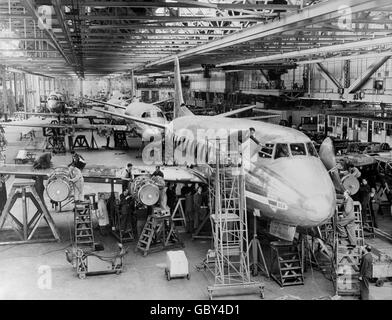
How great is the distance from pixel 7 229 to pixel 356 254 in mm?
15430

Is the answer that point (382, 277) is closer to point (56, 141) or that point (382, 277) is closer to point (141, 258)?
point (141, 258)

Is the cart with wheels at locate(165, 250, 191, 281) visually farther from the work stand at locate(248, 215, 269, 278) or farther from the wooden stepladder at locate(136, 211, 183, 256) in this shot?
the wooden stepladder at locate(136, 211, 183, 256)

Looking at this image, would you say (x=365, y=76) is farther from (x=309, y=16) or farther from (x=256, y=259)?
(x=256, y=259)

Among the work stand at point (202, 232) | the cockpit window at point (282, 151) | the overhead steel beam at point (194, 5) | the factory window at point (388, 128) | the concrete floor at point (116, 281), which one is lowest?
A: the concrete floor at point (116, 281)

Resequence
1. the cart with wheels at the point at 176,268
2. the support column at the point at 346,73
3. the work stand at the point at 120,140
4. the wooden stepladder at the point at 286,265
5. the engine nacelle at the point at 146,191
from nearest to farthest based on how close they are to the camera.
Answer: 1. the wooden stepladder at the point at 286,265
2. the cart with wheels at the point at 176,268
3. the engine nacelle at the point at 146,191
4. the support column at the point at 346,73
5. the work stand at the point at 120,140

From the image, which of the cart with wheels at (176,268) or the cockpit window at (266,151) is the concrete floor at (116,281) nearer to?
the cart with wheels at (176,268)

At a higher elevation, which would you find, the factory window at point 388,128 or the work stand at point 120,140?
the factory window at point 388,128

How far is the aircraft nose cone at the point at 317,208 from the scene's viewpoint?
14835mm

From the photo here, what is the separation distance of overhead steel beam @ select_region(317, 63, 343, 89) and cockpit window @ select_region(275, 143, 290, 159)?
25.1 meters

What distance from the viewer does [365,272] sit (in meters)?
14.6

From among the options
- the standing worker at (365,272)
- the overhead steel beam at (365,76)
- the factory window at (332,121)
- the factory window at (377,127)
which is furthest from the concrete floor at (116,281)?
the factory window at (332,121)

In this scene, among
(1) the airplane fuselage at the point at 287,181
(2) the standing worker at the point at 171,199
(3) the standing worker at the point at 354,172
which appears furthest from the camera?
(2) the standing worker at the point at 171,199

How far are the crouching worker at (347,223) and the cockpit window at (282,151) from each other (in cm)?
304

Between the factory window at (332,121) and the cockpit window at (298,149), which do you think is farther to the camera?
the factory window at (332,121)
